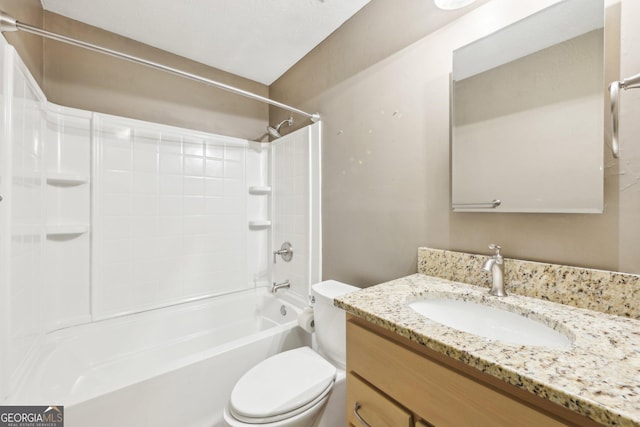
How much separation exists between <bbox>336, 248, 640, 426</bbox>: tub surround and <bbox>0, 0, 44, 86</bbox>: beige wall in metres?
1.75

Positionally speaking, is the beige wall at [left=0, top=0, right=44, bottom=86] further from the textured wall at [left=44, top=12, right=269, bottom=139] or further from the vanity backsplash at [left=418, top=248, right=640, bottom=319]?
the vanity backsplash at [left=418, top=248, right=640, bottom=319]

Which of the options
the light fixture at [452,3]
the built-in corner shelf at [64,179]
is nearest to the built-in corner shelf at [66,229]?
the built-in corner shelf at [64,179]

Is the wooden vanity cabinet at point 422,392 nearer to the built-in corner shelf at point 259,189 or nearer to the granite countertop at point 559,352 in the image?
the granite countertop at point 559,352

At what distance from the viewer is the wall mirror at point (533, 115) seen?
764mm

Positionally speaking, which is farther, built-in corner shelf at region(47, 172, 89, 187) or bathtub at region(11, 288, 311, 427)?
built-in corner shelf at region(47, 172, 89, 187)

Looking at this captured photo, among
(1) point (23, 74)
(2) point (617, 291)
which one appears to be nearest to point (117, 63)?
(1) point (23, 74)

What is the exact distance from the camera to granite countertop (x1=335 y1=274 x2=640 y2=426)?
386 mm

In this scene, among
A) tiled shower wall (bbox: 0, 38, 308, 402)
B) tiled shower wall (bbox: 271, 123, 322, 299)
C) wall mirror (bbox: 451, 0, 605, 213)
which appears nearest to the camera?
wall mirror (bbox: 451, 0, 605, 213)

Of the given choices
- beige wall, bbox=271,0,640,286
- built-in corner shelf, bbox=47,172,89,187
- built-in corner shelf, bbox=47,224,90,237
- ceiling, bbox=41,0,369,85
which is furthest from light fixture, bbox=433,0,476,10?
built-in corner shelf, bbox=47,224,90,237

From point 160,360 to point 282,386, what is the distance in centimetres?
120

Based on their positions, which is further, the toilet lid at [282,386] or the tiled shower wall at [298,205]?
the tiled shower wall at [298,205]

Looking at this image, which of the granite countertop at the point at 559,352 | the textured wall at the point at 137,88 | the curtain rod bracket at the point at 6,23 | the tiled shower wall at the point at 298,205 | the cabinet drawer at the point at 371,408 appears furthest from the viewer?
the tiled shower wall at the point at 298,205

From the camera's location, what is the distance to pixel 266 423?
0.95 meters

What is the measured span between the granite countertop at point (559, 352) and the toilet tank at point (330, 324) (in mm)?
496
